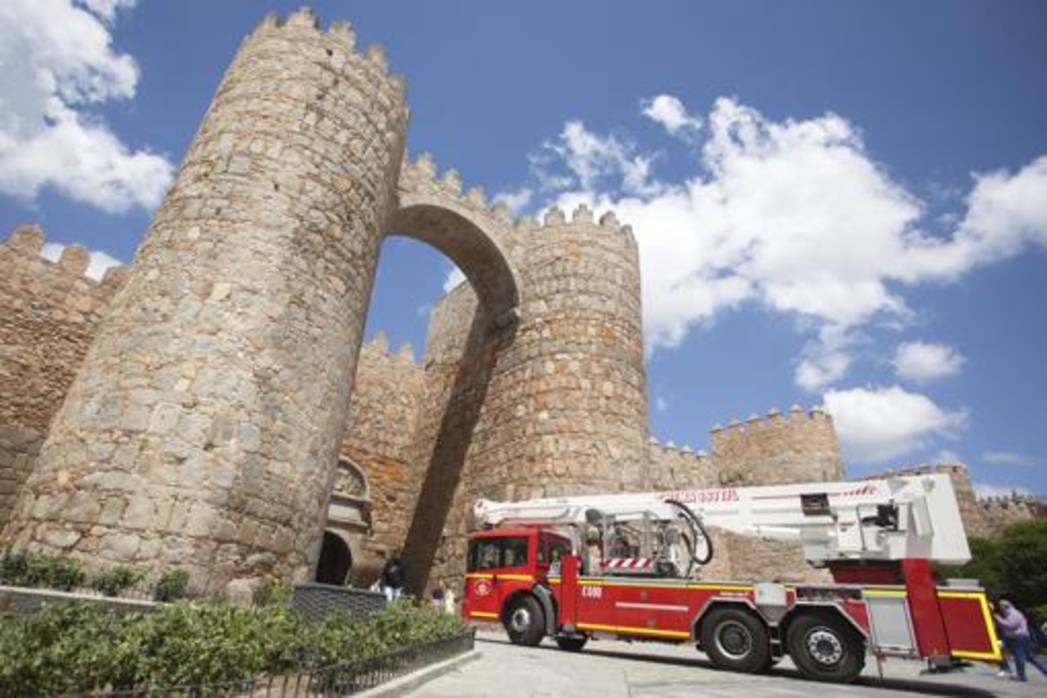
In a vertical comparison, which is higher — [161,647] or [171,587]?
[171,587]

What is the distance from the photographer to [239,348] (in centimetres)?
870

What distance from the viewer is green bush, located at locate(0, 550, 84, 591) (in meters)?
6.21

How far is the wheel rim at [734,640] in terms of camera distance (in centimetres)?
823

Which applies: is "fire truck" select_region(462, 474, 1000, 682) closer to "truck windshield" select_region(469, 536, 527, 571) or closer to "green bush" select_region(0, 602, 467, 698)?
"truck windshield" select_region(469, 536, 527, 571)

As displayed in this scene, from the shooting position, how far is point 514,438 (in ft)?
49.4

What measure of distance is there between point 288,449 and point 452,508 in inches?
320

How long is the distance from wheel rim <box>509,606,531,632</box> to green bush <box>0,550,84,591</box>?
6.44 metres

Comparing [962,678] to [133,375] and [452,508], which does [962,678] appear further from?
[133,375]

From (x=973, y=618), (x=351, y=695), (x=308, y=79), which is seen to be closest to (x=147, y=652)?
(x=351, y=695)

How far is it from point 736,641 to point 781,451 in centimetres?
1777

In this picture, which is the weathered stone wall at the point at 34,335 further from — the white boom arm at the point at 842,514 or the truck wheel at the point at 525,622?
the white boom arm at the point at 842,514

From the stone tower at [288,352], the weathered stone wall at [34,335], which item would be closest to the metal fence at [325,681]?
the stone tower at [288,352]

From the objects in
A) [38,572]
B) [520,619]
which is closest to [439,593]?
[520,619]

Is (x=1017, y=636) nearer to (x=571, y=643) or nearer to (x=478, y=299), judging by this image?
(x=571, y=643)
